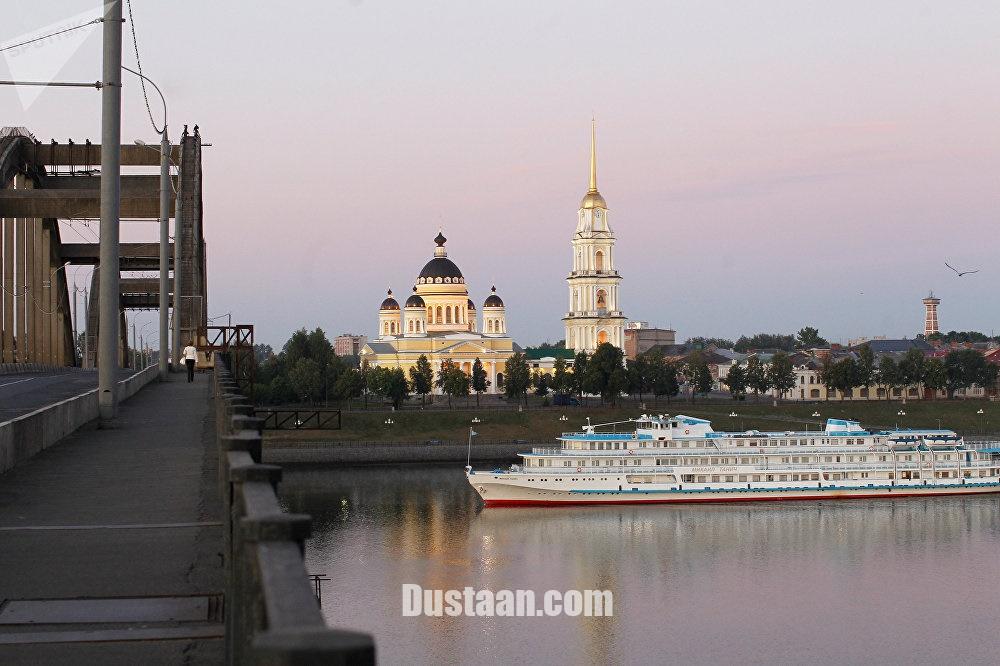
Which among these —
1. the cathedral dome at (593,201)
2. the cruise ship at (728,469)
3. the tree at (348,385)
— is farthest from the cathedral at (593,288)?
the cruise ship at (728,469)

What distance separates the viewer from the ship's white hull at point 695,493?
71.6 m

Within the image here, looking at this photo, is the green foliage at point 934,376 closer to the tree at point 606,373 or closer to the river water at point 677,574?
the tree at point 606,373

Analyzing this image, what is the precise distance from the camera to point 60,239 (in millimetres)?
70250

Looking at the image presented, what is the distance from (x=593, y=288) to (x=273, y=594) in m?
160

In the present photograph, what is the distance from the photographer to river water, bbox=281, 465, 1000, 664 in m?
36.0

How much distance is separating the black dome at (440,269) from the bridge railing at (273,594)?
509 feet

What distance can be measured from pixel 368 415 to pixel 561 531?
44239mm

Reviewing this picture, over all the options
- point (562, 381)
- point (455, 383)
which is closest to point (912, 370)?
point (562, 381)

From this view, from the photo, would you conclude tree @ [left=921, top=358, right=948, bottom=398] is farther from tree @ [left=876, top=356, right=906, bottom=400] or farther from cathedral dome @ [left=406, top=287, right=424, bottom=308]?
cathedral dome @ [left=406, top=287, right=424, bottom=308]

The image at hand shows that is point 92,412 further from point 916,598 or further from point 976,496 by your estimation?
point 976,496

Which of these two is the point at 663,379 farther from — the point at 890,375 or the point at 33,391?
the point at 33,391

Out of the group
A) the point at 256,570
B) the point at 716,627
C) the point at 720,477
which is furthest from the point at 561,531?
the point at 256,570

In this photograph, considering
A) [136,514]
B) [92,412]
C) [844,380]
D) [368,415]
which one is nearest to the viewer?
[136,514]

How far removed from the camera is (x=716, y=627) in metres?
38.3
